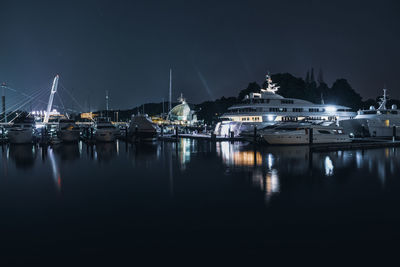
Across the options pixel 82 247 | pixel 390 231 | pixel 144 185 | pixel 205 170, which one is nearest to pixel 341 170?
pixel 205 170

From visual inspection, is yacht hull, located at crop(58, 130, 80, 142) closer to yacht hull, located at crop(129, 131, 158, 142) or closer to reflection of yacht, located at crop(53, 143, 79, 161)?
yacht hull, located at crop(129, 131, 158, 142)

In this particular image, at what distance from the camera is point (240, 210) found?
7691mm

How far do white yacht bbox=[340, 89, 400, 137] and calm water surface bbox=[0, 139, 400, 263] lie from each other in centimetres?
2617

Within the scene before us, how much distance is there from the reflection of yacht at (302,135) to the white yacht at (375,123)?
12.1 metres

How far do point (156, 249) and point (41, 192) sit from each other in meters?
6.50

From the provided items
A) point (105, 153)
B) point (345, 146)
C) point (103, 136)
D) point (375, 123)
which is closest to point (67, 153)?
point (105, 153)

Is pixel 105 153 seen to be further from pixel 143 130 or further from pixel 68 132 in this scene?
pixel 143 130

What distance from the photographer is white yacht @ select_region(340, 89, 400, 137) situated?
36062mm

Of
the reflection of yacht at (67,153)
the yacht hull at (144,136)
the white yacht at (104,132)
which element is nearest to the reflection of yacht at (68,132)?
the white yacht at (104,132)

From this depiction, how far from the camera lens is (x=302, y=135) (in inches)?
1025

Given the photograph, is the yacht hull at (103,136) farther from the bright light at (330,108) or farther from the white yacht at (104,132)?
the bright light at (330,108)

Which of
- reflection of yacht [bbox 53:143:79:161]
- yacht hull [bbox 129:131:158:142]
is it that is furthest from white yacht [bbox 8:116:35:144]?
yacht hull [bbox 129:131:158:142]

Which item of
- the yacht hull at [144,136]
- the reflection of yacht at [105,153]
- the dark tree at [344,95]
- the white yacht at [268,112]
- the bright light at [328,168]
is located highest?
the dark tree at [344,95]

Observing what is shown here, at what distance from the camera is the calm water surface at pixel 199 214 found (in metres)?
5.41
